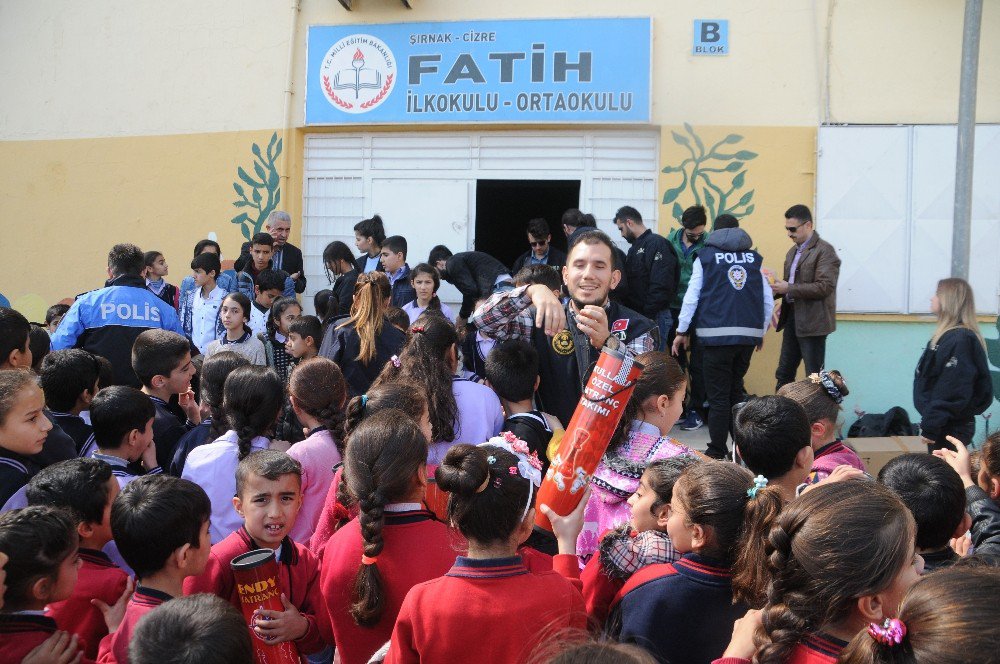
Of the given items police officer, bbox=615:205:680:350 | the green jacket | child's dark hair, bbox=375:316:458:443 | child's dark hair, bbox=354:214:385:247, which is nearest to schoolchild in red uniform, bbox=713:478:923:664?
child's dark hair, bbox=375:316:458:443

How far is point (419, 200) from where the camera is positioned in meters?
8.84

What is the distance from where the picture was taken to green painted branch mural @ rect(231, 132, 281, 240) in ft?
29.4

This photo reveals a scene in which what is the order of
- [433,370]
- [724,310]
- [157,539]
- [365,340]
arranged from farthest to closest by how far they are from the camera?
[724,310] → [365,340] → [433,370] → [157,539]

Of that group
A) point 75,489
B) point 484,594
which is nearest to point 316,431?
point 75,489

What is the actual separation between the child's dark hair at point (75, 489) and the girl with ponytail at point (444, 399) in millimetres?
1151

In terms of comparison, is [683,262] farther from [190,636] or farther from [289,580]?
[190,636]

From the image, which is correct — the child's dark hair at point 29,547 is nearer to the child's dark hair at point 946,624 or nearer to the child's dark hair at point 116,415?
the child's dark hair at point 116,415

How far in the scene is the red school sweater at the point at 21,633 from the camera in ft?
6.56

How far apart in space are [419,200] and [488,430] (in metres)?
5.63

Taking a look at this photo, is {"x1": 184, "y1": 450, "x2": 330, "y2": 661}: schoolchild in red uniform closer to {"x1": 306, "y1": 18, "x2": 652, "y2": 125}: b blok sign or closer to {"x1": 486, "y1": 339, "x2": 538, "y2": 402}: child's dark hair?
{"x1": 486, "y1": 339, "x2": 538, "y2": 402}: child's dark hair

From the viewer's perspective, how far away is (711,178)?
8.20 meters

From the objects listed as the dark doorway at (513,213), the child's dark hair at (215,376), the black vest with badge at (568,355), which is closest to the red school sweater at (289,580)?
the child's dark hair at (215,376)

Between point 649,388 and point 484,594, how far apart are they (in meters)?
1.18

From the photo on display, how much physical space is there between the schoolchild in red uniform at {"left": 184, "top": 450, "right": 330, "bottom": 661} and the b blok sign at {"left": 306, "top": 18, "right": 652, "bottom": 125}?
621 cm
